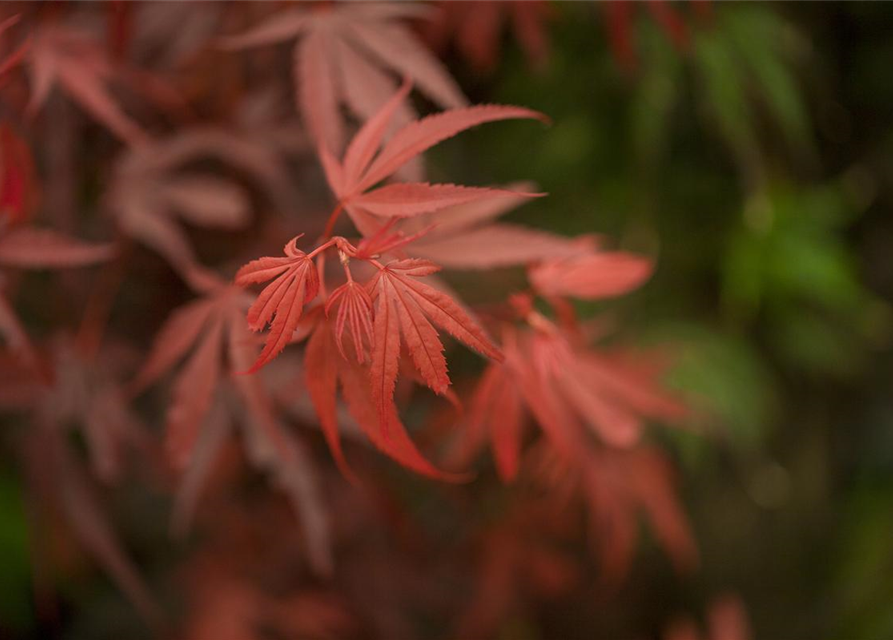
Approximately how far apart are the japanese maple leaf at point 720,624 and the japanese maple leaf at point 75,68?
0.88m

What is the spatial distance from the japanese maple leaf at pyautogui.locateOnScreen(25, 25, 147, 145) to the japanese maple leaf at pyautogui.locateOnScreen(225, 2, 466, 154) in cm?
13

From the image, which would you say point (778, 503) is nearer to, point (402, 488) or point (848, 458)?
point (848, 458)

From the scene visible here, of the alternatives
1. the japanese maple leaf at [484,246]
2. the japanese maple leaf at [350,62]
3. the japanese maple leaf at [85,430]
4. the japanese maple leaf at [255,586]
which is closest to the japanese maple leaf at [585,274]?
the japanese maple leaf at [484,246]

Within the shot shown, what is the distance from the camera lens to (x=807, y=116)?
1.04 meters

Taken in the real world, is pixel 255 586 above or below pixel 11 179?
below

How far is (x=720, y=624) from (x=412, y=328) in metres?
0.79

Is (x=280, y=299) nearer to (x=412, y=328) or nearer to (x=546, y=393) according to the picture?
(x=412, y=328)

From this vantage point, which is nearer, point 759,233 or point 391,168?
point 391,168

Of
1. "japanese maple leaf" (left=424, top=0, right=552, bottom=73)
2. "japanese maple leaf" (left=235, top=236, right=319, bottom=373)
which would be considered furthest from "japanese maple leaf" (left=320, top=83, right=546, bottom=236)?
"japanese maple leaf" (left=424, top=0, right=552, bottom=73)

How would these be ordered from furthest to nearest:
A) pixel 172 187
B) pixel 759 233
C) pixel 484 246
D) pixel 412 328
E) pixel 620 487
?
pixel 759 233, pixel 620 487, pixel 172 187, pixel 484 246, pixel 412 328

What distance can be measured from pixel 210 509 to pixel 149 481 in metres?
0.09

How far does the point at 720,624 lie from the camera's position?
2.99ft

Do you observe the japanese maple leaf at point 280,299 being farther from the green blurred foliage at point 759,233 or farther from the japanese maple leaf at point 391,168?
the green blurred foliage at point 759,233

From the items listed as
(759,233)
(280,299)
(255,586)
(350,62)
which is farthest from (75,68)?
(759,233)
